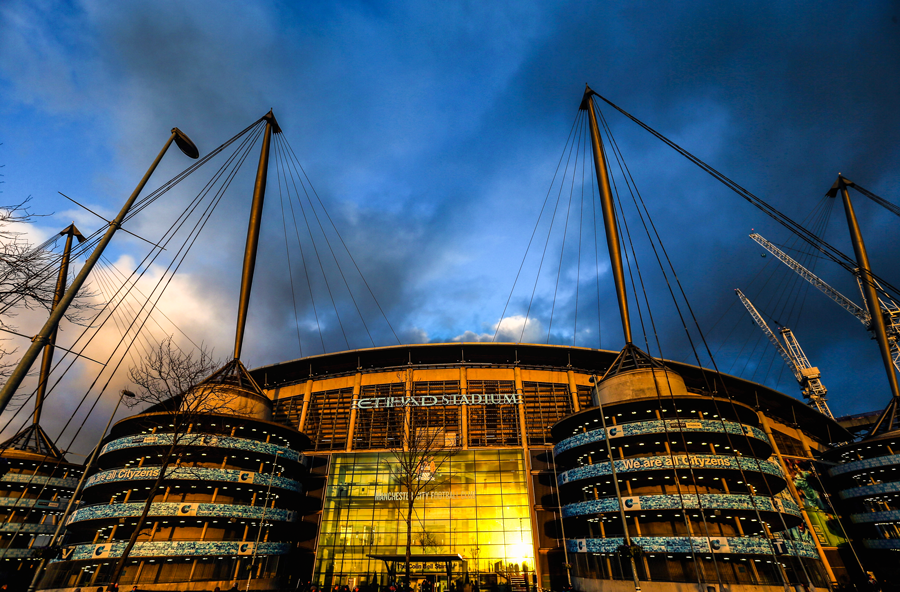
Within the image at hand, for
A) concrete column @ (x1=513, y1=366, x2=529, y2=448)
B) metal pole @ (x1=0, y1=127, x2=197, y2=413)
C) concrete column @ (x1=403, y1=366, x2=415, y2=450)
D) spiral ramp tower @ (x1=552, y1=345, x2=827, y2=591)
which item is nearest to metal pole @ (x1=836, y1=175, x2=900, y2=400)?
spiral ramp tower @ (x1=552, y1=345, x2=827, y2=591)

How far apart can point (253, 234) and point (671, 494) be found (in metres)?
58.7

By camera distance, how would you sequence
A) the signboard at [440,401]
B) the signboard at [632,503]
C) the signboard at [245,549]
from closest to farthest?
the signboard at [632,503] → the signboard at [245,549] → the signboard at [440,401]

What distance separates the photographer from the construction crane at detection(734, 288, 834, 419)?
11225 centimetres

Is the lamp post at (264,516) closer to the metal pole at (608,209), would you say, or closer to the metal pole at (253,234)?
the metal pole at (253,234)

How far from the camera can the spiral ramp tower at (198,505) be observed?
37281 millimetres

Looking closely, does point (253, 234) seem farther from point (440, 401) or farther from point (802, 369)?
point (802, 369)

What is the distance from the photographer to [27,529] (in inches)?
1930

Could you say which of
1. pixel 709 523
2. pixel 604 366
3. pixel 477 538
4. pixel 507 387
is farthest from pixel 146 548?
pixel 604 366

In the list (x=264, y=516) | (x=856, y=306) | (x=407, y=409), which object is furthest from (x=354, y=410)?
(x=856, y=306)

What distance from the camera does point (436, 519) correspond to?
47281mm

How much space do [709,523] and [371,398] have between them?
138 feet

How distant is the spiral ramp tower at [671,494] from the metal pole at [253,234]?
42.8 m

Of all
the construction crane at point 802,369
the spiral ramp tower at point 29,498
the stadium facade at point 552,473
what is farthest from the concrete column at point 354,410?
the construction crane at point 802,369

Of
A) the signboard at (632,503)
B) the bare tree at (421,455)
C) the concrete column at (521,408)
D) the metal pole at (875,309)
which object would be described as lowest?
the signboard at (632,503)
